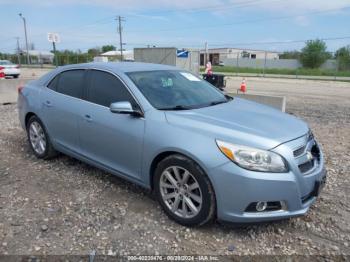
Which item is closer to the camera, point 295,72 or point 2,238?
point 2,238

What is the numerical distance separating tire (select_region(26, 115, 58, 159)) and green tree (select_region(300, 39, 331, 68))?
45503mm

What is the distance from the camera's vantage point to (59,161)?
5047mm

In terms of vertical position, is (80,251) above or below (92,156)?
below

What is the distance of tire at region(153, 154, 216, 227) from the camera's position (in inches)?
118

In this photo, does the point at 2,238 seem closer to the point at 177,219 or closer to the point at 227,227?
the point at 177,219

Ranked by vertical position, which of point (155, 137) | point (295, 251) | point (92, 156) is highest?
point (155, 137)

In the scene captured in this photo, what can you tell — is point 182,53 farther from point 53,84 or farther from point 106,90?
point 106,90

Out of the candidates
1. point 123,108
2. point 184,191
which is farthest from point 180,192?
point 123,108

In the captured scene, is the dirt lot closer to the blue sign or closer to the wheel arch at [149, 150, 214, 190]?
the wheel arch at [149, 150, 214, 190]

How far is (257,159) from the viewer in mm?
2826

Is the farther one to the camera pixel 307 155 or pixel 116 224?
pixel 116 224

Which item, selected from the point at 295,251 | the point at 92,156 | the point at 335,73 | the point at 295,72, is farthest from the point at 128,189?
the point at 295,72

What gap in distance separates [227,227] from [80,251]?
1399 mm

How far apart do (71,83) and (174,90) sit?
1.53 metres
